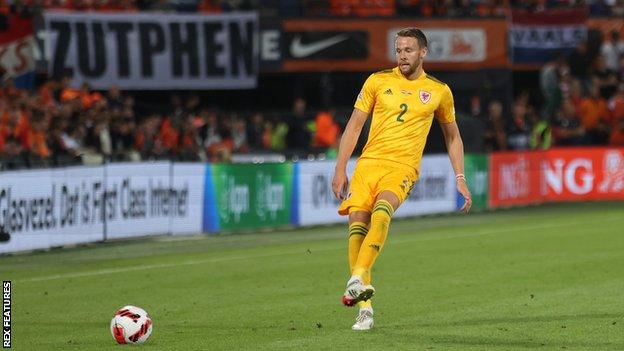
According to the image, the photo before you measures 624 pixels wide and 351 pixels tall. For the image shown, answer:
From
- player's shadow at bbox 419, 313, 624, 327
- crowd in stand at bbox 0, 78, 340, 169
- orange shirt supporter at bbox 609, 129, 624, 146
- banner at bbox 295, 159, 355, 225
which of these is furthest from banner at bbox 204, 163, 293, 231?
orange shirt supporter at bbox 609, 129, 624, 146

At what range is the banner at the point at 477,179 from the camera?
28656 millimetres

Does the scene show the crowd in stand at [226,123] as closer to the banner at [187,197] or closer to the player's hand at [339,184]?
the banner at [187,197]

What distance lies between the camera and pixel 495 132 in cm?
3131

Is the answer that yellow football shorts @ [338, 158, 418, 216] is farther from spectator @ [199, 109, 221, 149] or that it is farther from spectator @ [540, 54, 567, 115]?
spectator @ [540, 54, 567, 115]

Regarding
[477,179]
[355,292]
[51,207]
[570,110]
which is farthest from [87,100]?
[355,292]

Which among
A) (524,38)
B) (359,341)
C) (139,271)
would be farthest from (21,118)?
(524,38)

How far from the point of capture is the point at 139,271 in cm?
1653

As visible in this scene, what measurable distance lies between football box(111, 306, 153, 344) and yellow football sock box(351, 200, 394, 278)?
156 cm

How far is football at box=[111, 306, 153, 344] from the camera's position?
9844mm

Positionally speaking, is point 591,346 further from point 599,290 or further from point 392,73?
point 599,290

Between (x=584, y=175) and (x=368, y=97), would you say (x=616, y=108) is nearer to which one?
(x=584, y=175)

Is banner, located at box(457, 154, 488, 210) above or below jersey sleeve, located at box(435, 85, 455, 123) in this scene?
below

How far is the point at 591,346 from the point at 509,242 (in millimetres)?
10723

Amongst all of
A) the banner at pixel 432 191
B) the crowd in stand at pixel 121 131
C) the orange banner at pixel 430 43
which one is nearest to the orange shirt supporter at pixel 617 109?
the orange banner at pixel 430 43
